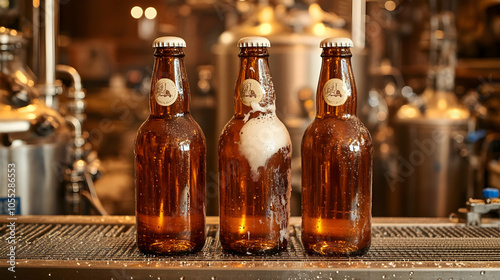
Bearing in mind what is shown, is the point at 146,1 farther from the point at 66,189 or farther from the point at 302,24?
the point at 66,189

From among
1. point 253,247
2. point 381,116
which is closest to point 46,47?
point 253,247

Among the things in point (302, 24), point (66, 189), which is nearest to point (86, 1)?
point (302, 24)

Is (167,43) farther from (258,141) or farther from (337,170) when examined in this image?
(337,170)

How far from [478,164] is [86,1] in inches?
169

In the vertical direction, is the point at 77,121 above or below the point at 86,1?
below

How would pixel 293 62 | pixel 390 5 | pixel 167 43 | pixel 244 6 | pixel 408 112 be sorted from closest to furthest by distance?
pixel 167 43
pixel 293 62
pixel 408 112
pixel 244 6
pixel 390 5

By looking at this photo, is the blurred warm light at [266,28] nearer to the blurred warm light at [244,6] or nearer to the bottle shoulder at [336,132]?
the blurred warm light at [244,6]

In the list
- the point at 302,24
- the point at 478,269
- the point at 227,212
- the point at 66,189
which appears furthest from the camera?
the point at 302,24

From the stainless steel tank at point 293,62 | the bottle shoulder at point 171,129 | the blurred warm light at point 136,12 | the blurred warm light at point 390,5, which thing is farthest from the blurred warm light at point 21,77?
the blurred warm light at point 136,12

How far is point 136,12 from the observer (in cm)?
575

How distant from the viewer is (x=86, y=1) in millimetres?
5762

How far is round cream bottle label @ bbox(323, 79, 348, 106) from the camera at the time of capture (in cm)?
77

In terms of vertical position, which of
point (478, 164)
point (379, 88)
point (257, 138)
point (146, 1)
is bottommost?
point (478, 164)

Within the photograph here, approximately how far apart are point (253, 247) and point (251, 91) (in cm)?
22
